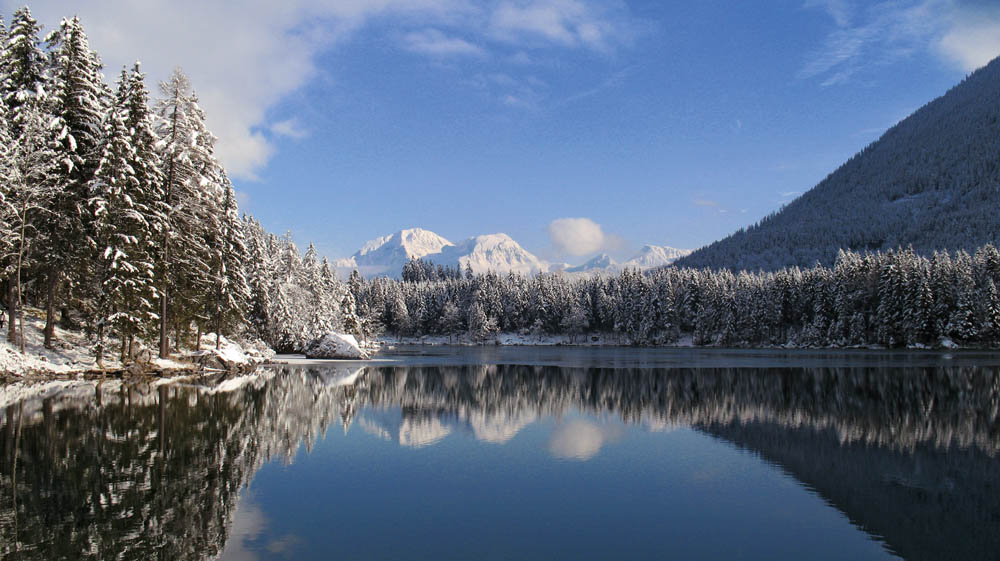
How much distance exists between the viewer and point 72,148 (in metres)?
34.7

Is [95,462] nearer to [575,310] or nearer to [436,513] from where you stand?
[436,513]

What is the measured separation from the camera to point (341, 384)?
40.9 m

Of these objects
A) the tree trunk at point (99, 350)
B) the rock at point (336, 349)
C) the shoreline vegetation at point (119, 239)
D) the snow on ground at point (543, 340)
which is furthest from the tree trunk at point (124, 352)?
the snow on ground at point (543, 340)

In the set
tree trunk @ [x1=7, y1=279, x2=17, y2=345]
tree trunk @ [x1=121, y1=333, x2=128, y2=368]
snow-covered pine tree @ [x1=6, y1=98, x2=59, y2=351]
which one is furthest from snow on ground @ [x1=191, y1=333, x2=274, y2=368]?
snow-covered pine tree @ [x1=6, y1=98, x2=59, y2=351]

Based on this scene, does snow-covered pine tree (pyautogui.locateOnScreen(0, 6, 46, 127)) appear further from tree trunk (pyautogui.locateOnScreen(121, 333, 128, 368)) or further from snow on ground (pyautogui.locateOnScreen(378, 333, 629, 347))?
snow on ground (pyautogui.locateOnScreen(378, 333, 629, 347))

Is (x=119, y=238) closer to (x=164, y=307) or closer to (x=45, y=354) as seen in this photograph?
Result: (x=164, y=307)

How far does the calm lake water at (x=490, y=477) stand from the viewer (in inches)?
437

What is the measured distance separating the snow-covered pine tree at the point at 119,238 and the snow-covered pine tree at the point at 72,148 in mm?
807

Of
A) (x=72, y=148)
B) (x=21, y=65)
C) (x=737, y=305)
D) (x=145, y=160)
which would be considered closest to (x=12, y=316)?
(x=72, y=148)

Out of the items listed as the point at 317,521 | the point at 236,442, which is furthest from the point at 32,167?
the point at 317,521

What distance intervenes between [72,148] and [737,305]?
116 m

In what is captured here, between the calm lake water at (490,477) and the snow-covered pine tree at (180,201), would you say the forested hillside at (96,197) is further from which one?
the calm lake water at (490,477)

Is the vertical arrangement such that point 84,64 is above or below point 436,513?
above

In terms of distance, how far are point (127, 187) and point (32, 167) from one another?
14.5 ft
